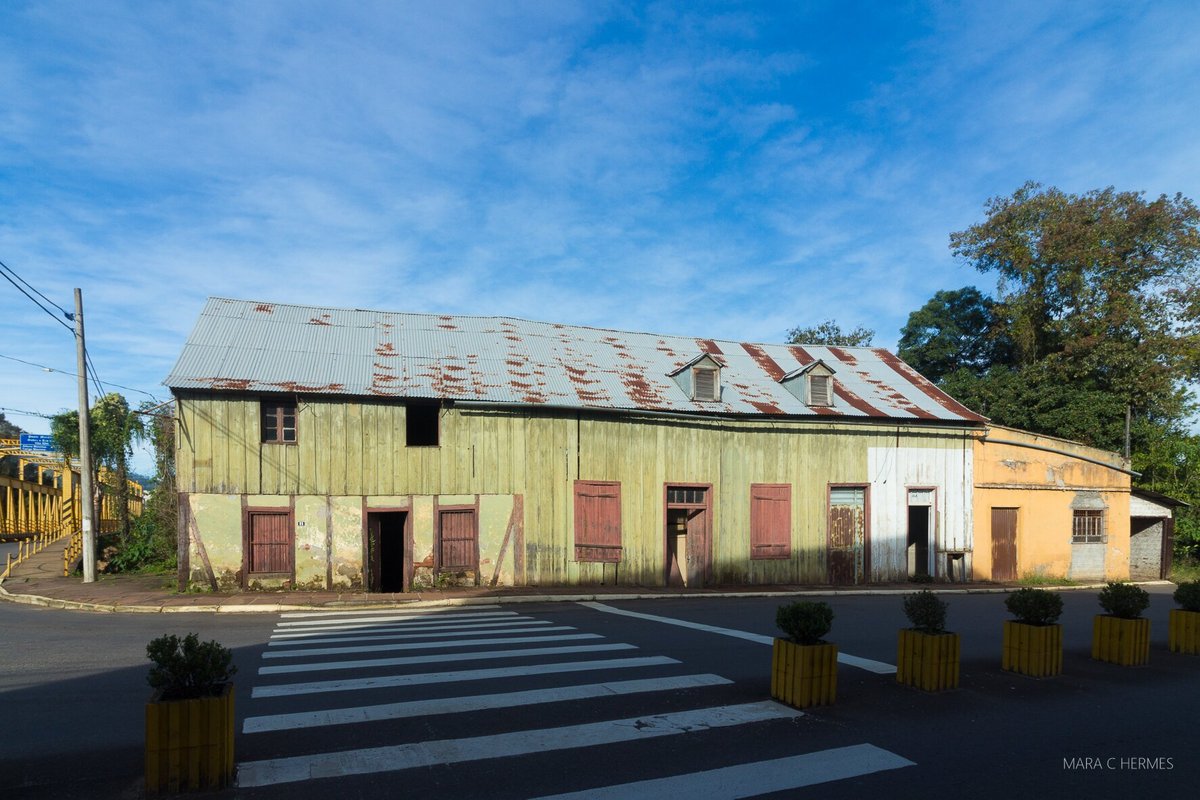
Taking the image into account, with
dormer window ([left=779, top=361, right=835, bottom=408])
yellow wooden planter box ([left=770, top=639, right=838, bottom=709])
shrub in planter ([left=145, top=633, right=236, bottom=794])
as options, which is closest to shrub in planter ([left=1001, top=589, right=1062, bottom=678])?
yellow wooden planter box ([left=770, top=639, right=838, bottom=709])

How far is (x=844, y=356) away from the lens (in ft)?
88.4

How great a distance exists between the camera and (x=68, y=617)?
46.1ft

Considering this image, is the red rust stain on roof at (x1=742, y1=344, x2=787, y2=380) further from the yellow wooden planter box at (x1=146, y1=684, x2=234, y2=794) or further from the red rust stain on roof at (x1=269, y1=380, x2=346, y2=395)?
the yellow wooden planter box at (x1=146, y1=684, x2=234, y2=794)

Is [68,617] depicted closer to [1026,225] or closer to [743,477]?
[743,477]

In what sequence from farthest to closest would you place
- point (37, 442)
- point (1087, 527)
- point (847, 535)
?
1. point (37, 442)
2. point (1087, 527)
3. point (847, 535)

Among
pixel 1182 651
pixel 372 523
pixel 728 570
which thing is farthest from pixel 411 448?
pixel 1182 651

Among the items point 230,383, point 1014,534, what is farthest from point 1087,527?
point 230,383

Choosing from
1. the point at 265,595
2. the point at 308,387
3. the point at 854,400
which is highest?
the point at 308,387

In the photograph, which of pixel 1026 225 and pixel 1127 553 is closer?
pixel 1127 553

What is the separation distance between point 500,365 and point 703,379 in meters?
6.10

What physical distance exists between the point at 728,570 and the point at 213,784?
16690 millimetres

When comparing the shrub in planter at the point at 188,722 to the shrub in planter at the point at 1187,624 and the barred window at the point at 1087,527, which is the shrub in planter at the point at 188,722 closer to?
the shrub in planter at the point at 1187,624

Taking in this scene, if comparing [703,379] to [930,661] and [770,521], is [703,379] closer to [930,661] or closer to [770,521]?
[770,521]

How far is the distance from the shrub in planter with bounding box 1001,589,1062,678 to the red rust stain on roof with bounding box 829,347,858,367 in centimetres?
1798
